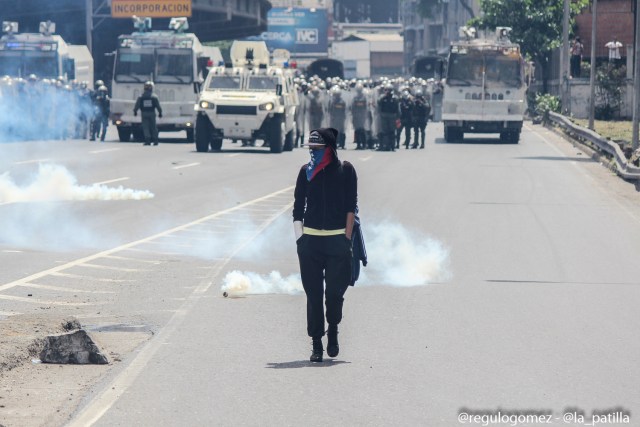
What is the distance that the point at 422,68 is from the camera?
85.8 m

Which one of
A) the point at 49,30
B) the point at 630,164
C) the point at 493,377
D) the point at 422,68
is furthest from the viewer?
the point at 422,68

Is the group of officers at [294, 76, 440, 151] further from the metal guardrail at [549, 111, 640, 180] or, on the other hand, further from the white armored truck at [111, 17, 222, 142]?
the metal guardrail at [549, 111, 640, 180]

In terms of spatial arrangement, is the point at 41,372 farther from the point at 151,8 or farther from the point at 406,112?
the point at 151,8

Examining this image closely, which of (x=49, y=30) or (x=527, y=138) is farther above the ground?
(x=49, y=30)

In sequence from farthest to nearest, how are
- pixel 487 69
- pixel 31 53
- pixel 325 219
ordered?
pixel 31 53 < pixel 487 69 < pixel 325 219

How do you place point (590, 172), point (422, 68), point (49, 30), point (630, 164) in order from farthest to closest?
point (422, 68), point (49, 30), point (590, 172), point (630, 164)

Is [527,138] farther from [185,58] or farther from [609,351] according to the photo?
[609,351]

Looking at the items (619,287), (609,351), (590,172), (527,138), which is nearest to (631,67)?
(527,138)

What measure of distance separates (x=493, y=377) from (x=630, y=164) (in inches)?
820

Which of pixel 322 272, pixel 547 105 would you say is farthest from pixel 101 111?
pixel 322 272

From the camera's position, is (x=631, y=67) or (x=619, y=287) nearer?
(x=619, y=287)

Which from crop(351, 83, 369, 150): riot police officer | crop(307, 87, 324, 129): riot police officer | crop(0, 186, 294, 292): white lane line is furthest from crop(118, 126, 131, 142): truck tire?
crop(0, 186, 294, 292): white lane line

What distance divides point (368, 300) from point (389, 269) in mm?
2048

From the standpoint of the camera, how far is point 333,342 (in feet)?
32.1
